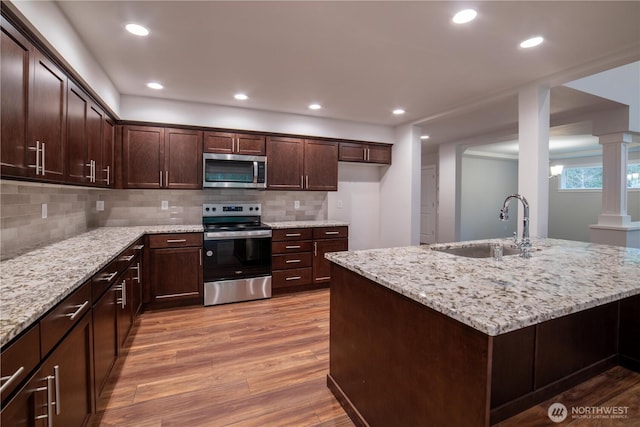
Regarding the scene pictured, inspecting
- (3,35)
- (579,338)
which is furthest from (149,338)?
(579,338)

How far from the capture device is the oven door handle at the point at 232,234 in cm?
348

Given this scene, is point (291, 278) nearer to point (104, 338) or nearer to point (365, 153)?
point (365, 153)

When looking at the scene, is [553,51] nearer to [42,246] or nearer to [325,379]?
[325,379]

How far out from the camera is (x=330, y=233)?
13.8 ft

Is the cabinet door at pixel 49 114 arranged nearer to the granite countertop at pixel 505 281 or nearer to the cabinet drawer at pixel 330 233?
the granite countertop at pixel 505 281

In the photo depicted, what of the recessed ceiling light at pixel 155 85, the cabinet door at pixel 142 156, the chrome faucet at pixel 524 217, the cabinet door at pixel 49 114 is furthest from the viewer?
the cabinet door at pixel 142 156

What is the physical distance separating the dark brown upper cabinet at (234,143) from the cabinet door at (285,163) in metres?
0.13

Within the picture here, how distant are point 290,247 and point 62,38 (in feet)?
9.29

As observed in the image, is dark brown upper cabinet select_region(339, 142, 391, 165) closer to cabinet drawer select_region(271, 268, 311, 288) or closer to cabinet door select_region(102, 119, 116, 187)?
cabinet drawer select_region(271, 268, 311, 288)

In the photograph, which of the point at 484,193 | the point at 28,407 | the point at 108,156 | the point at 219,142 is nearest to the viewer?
the point at 28,407

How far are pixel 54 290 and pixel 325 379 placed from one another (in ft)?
5.46

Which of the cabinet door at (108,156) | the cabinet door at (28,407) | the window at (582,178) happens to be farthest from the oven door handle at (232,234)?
the window at (582,178)

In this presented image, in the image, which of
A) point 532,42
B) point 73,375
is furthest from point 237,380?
point 532,42

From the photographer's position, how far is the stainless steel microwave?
3.73 metres
